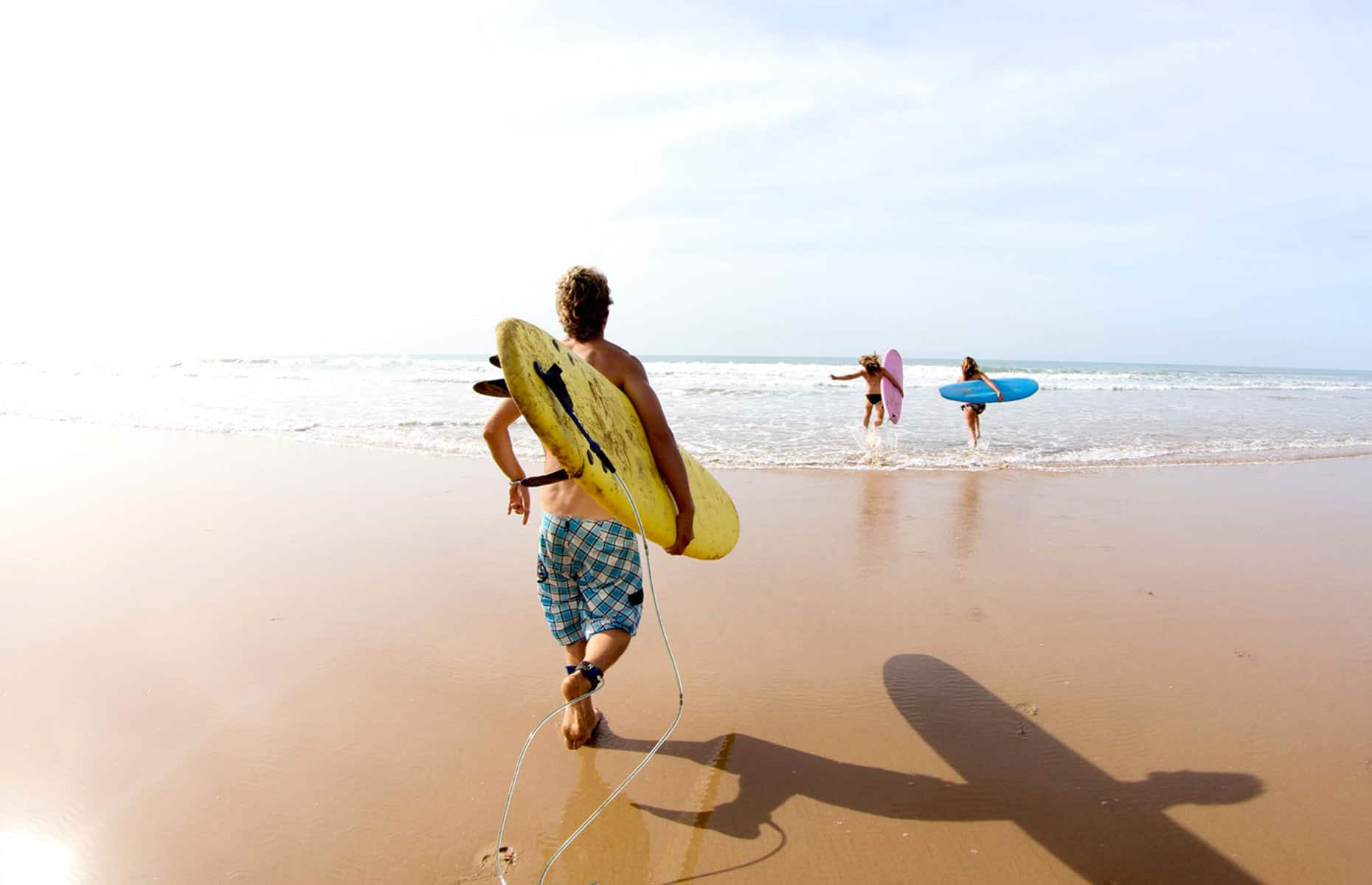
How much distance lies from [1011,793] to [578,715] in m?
1.41

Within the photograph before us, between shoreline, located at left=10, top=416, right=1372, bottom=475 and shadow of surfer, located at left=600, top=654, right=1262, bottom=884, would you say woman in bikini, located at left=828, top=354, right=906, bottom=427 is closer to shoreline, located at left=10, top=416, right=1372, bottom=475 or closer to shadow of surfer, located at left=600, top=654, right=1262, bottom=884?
Answer: shoreline, located at left=10, top=416, right=1372, bottom=475

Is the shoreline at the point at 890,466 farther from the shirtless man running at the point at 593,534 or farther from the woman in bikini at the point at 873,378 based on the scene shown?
the shirtless man running at the point at 593,534

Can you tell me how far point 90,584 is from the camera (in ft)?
13.1

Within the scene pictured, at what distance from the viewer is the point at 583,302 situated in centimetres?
241

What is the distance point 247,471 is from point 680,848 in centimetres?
657

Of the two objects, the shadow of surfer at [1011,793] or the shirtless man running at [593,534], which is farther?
the shirtless man running at [593,534]

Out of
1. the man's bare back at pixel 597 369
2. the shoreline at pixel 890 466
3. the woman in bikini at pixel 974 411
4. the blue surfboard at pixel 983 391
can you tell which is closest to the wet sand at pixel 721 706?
the man's bare back at pixel 597 369

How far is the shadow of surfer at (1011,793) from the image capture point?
2.02 m

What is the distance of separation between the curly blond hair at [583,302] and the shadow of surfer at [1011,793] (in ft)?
4.85

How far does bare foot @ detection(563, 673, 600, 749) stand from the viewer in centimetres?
226

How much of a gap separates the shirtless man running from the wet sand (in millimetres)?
452

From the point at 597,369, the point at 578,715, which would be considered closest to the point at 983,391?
the point at 597,369

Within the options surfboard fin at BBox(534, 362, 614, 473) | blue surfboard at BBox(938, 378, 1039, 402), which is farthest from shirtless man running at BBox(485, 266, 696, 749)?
blue surfboard at BBox(938, 378, 1039, 402)

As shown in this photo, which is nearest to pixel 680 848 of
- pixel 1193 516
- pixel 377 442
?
pixel 1193 516
